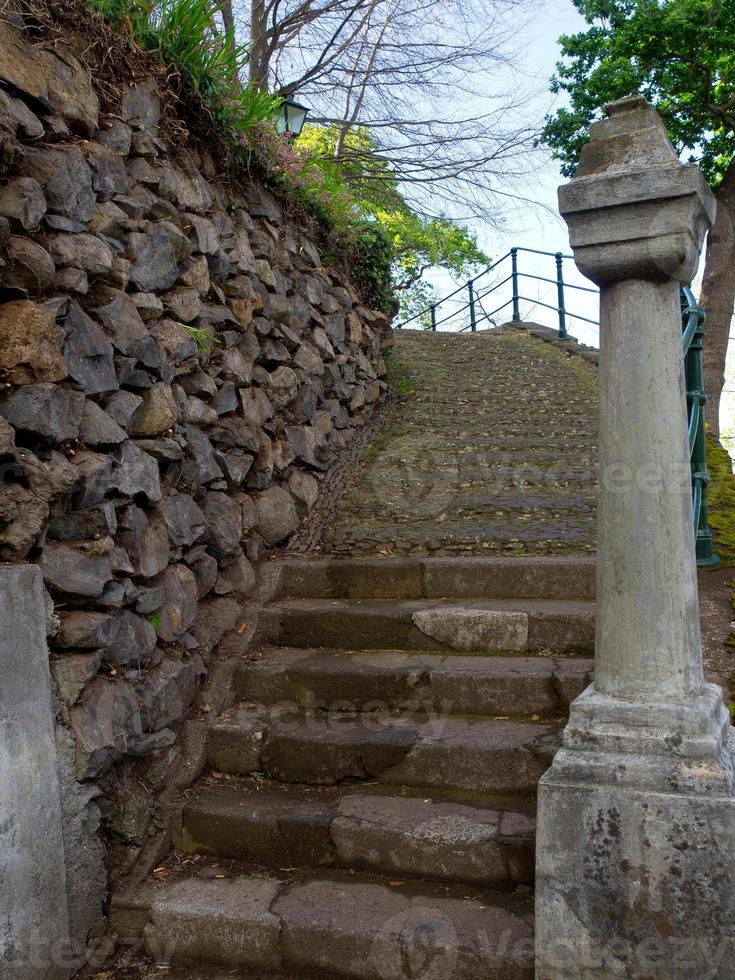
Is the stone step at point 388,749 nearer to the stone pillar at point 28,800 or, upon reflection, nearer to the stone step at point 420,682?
the stone step at point 420,682

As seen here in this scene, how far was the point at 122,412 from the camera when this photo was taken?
9.65 feet

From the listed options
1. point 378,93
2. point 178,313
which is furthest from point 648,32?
point 178,313

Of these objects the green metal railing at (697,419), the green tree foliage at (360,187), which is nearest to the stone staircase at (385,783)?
the green metal railing at (697,419)

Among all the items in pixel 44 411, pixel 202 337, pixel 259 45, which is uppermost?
pixel 259 45

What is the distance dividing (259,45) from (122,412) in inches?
215

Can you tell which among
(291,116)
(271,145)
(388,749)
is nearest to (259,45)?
(291,116)

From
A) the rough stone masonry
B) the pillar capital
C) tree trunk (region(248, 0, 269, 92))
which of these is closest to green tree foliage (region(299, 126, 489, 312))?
tree trunk (region(248, 0, 269, 92))

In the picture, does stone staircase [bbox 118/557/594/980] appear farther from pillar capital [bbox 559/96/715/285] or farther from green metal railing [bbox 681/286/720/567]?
pillar capital [bbox 559/96/715/285]

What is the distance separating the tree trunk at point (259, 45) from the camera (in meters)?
6.90

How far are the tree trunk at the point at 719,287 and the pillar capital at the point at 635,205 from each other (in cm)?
728

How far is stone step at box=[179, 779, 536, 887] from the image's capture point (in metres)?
2.57

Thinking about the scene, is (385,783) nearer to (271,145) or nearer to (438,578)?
(438,578)

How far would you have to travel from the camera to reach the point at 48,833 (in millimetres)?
2367

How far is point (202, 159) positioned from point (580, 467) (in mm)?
3137
